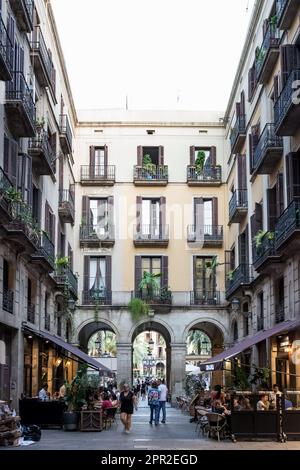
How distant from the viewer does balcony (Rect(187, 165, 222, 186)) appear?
135 feet

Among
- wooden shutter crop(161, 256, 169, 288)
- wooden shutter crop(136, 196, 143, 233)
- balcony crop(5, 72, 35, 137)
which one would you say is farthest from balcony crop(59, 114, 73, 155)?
balcony crop(5, 72, 35, 137)

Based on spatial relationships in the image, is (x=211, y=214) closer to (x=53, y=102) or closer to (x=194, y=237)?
(x=194, y=237)

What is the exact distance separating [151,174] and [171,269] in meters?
6.00

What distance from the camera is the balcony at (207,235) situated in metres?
40.1

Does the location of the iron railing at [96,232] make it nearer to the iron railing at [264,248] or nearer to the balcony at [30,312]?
the balcony at [30,312]

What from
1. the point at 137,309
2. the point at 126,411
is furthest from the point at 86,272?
the point at 126,411

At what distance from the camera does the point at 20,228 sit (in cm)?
1928

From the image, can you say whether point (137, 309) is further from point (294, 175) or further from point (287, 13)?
point (287, 13)

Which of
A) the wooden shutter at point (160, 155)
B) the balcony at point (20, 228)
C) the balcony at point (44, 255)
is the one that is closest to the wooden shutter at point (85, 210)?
the wooden shutter at point (160, 155)

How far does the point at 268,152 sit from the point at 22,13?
372 inches

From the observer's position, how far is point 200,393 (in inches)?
1089

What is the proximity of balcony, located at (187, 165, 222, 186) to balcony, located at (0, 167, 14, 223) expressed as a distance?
22.8 meters

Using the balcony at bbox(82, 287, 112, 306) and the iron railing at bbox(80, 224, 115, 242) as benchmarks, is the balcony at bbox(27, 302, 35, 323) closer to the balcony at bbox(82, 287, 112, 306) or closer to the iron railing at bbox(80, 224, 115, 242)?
the balcony at bbox(82, 287, 112, 306)
